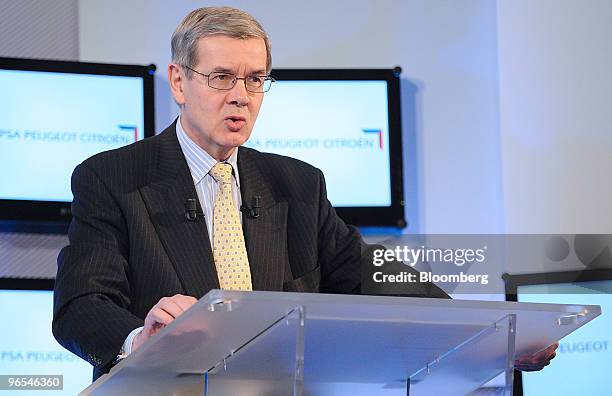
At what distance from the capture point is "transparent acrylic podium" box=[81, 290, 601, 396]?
1479 mm

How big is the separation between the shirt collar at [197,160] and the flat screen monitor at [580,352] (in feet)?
4.75

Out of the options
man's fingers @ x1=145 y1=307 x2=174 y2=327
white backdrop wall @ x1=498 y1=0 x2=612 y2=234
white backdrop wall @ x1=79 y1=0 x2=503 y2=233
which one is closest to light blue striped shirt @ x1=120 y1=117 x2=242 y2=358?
man's fingers @ x1=145 y1=307 x2=174 y2=327

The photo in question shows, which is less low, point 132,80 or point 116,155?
point 132,80

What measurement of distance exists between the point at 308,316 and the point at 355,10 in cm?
284

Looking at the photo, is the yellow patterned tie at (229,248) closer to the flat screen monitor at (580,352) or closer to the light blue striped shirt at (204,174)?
the light blue striped shirt at (204,174)

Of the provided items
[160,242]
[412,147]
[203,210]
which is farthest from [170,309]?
[412,147]

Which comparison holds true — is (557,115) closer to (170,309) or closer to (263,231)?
(263,231)

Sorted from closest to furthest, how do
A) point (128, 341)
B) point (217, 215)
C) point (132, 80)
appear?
1. point (128, 341)
2. point (217, 215)
3. point (132, 80)

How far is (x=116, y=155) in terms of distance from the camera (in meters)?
2.46

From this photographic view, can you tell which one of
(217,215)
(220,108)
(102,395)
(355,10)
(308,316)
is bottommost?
(102,395)

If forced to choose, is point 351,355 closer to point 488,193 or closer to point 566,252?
point 566,252

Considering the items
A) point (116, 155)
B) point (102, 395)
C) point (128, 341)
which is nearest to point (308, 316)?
point (102, 395)

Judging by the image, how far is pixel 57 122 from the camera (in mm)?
3863

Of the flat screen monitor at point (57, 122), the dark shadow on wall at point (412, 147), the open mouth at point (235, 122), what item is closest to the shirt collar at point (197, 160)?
the open mouth at point (235, 122)
